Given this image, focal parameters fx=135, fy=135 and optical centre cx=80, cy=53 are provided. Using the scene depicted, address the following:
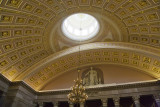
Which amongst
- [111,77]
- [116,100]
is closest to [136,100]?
[116,100]

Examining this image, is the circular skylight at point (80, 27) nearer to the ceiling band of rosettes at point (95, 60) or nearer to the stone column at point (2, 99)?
the ceiling band of rosettes at point (95, 60)

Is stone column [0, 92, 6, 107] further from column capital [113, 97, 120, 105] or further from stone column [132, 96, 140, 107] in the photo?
stone column [132, 96, 140, 107]

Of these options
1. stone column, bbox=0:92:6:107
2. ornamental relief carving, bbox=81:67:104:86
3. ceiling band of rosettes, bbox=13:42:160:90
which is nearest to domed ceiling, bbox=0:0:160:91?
ceiling band of rosettes, bbox=13:42:160:90

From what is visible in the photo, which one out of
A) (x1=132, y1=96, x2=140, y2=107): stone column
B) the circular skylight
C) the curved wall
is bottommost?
(x1=132, y1=96, x2=140, y2=107): stone column

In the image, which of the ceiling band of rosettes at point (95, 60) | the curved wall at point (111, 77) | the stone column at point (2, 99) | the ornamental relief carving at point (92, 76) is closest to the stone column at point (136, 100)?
the curved wall at point (111, 77)

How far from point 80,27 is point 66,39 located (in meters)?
1.98

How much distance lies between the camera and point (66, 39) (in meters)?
11.0

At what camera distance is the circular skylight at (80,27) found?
11062mm

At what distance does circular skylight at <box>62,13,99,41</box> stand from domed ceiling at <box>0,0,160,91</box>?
0.43m

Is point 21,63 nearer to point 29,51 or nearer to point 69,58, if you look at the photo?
point 29,51

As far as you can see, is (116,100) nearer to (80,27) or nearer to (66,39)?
(66,39)

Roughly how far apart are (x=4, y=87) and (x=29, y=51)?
314 centimetres

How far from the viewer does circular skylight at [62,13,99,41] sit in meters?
11.1

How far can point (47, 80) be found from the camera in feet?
42.4
